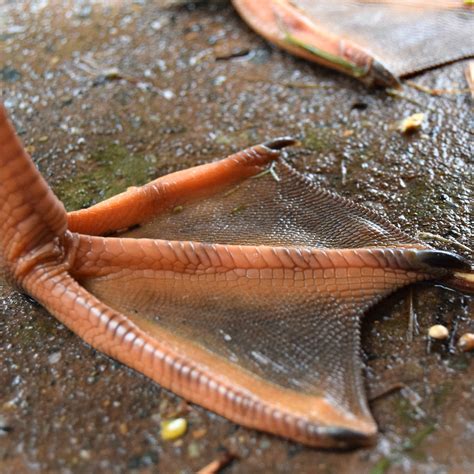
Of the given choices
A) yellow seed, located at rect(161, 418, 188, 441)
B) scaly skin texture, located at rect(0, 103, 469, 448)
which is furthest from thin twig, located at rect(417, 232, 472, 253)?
yellow seed, located at rect(161, 418, 188, 441)

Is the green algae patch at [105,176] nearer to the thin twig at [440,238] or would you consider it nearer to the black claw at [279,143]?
the black claw at [279,143]

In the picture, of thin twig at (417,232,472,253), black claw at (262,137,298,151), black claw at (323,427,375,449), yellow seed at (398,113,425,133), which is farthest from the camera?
yellow seed at (398,113,425,133)

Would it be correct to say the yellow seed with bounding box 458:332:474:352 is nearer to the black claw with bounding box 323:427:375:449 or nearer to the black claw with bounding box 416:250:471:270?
the black claw with bounding box 416:250:471:270

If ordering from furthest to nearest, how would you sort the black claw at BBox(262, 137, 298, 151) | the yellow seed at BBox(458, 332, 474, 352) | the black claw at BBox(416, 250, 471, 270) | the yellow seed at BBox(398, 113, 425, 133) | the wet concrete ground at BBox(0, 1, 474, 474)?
the yellow seed at BBox(398, 113, 425, 133) < the black claw at BBox(262, 137, 298, 151) < the black claw at BBox(416, 250, 471, 270) < the yellow seed at BBox(458, 332, 474, 352) < the wet concrete ground at BBox(0, 1, 474, 474)

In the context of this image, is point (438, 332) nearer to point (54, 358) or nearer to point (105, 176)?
point (54, 358)

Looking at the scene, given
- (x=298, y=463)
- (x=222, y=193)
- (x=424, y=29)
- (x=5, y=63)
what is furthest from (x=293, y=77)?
(x=298, y=463)

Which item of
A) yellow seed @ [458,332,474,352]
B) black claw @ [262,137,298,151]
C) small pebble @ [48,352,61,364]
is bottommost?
yellow seed @ [458,332,474,352]

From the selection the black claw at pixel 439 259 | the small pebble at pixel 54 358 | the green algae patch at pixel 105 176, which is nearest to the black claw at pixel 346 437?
the black claw at pixel 439 259
